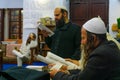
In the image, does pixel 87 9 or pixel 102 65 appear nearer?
pixel 102 65

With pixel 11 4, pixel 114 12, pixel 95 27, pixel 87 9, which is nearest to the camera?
pixel 95 27

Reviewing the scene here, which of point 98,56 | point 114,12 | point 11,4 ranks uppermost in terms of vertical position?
point 11,4

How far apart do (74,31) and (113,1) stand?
252 inches

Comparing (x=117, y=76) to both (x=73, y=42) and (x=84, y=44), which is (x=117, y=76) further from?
(x=73, y=42)

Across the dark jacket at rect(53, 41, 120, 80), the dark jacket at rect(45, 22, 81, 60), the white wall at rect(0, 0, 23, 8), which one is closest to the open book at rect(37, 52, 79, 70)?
the dark jacket at rect(53, 41, 120, 80)

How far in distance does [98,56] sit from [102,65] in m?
0.06

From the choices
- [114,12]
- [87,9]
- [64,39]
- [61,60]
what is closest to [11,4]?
[87,9]

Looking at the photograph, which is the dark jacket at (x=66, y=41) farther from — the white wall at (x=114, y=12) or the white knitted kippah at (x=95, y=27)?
the white wall at (x=114, y=12)

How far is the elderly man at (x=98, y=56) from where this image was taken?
1767 millimetres

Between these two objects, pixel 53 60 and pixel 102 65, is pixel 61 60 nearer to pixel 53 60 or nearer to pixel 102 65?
pixel 53 60

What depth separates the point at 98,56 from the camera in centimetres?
178

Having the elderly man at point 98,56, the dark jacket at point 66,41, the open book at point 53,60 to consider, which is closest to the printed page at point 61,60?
the open book at point 53,60

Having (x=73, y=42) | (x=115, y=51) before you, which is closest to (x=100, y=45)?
(x=115, y=51)

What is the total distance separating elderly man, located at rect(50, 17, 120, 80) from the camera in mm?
1767
